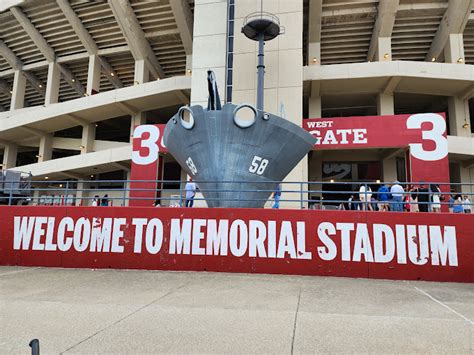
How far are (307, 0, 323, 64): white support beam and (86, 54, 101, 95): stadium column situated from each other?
17.8 metres

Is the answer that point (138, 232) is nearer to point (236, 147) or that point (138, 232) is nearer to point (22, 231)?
point (22, 231)

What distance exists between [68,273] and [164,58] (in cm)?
2522

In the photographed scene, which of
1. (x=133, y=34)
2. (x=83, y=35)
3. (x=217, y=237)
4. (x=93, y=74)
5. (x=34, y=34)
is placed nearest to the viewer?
(x=217, y=237)

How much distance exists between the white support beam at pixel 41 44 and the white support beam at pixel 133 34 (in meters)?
8.44

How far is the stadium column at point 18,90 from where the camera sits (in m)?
32.5

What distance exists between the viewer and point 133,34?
87.5ft

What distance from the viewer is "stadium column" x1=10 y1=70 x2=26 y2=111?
1280 inches

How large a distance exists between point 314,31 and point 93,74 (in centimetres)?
1837

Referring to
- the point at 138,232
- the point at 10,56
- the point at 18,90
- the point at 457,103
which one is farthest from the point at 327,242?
the point at 10,56

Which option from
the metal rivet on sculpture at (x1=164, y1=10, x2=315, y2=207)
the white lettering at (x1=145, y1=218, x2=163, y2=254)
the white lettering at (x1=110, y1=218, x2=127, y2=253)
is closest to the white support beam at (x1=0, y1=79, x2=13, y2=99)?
the metal rivet on sculpture at (x1=164, y1=10, x2=315, y2=207)

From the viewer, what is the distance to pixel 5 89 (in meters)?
36.5

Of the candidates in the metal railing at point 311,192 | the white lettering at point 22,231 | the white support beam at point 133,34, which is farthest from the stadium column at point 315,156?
the white lettering at point 22,231

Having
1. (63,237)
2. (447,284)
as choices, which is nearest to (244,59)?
(63,237)

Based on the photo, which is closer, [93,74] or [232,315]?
[232,315]
